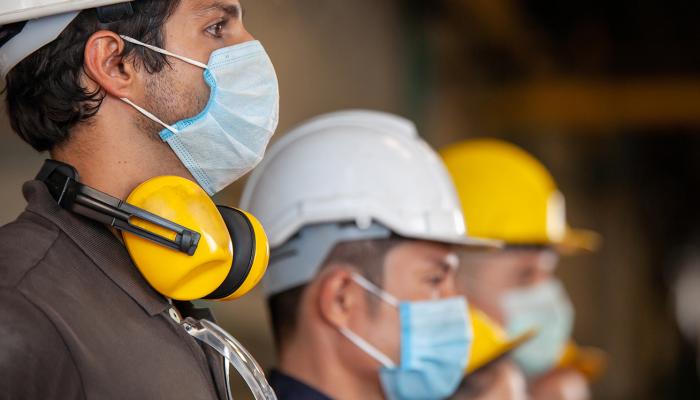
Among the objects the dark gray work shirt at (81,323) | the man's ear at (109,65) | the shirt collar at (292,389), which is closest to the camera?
the dark gray work shirt at (81,323)

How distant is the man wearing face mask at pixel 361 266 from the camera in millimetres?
3150

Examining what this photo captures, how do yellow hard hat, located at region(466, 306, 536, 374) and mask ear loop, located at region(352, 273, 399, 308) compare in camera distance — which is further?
yellow hard hat, located at region(466, 306, 536, 374)

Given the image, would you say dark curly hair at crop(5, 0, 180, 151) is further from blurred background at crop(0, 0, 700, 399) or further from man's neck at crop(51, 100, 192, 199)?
blurred background at crop(0, 0, 700, 399)

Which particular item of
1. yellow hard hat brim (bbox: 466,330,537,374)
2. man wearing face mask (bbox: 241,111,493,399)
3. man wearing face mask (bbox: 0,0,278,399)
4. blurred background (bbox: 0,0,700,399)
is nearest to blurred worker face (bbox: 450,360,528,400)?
yellow hard hat brim (bbox: 466,330,537,374)

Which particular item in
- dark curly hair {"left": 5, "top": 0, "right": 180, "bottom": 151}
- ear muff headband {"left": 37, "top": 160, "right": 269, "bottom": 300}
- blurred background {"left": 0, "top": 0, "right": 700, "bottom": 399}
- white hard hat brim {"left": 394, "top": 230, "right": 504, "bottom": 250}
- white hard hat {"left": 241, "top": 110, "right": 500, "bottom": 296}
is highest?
dark curly hair {"left": 5, "top": 0, "right": 180, "bottom": 151}

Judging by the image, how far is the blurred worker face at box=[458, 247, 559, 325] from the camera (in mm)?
4465

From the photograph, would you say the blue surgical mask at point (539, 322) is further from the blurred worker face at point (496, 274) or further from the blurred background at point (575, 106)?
the blurred background at point (575, 106)

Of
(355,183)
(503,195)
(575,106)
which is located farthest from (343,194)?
(575,106)

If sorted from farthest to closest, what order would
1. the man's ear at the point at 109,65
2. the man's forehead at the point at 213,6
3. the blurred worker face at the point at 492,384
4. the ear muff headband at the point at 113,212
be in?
the blurred worker face at the point at 492,384
the man's forehead at the point at 213,6
the man's ear at the point at 109,65
the ear muff headband at the point at 113,212

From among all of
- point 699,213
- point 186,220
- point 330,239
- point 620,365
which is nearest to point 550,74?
point 620,365

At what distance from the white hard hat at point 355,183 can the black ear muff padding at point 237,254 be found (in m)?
1.01

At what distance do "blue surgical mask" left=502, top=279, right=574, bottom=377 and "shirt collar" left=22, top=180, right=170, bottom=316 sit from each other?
2.67m

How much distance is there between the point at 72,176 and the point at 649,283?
17607 mm

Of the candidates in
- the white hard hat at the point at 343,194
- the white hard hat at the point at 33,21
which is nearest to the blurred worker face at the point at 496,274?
the white hard hat at the point at 343,194
